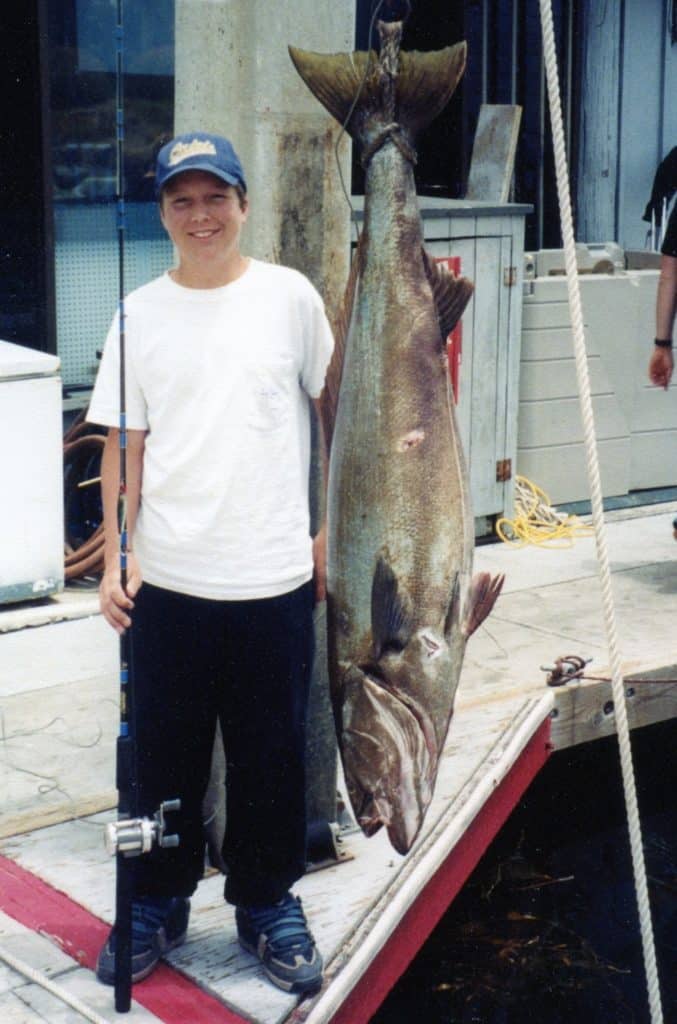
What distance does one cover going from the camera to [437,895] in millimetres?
4066

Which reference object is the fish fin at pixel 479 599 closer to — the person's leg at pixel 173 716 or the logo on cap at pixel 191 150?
the person's leg at pixel 173 716

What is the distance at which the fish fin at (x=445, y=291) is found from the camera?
3.02 m

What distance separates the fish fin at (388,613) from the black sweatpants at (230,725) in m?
0.29

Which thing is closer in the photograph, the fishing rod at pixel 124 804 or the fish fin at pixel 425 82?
the fish fin at pixel 425 82

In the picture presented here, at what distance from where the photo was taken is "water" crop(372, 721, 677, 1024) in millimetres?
4707

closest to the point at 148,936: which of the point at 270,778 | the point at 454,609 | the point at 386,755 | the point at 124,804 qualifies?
the point at 124,804

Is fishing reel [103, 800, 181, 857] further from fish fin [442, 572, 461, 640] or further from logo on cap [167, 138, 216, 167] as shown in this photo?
logo on cap [167, 138, 216, 167]

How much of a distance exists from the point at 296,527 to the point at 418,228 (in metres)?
0.65

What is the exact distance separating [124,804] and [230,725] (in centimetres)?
27

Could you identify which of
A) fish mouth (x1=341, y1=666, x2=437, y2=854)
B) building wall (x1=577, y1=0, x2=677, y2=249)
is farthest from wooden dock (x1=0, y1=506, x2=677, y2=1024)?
building wall (x1=577, y1=0, x2=677, y2=249)

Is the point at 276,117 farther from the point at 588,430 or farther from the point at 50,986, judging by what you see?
the point at 50,986

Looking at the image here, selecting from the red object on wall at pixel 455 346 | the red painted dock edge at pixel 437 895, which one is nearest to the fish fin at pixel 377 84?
the red painted dock edge at pixel 437 895

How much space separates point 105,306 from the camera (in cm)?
792

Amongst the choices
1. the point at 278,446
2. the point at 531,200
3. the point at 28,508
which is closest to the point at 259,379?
the point at 278,446
